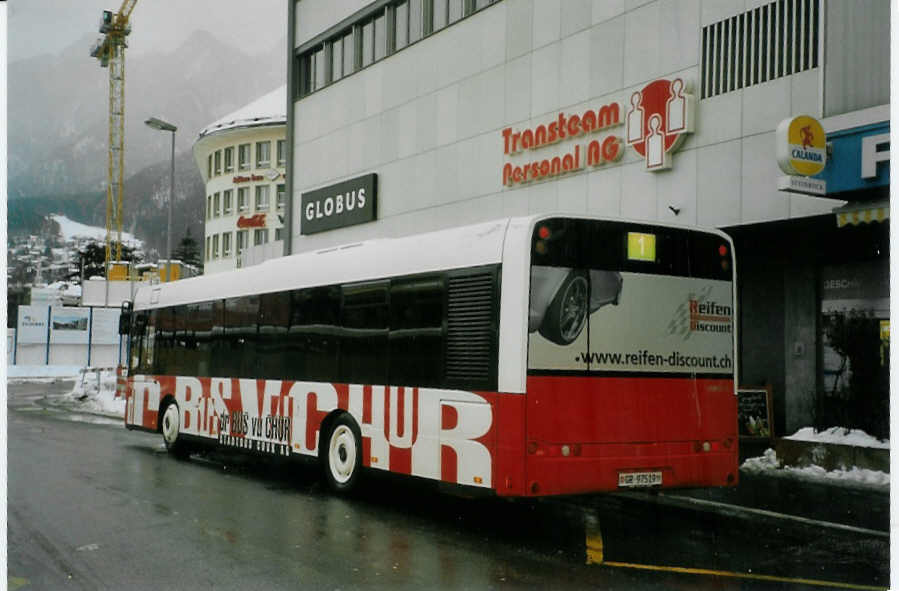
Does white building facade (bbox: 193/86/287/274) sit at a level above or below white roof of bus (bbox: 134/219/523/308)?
above

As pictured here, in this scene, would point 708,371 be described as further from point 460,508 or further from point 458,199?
point 458,199

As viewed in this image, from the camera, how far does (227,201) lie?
894 inches

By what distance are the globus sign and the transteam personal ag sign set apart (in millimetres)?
5177

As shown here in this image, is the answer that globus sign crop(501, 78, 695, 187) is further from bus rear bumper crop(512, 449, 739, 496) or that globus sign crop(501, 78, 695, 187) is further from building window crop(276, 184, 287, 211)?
building window crop(276, 184, 287, 211)

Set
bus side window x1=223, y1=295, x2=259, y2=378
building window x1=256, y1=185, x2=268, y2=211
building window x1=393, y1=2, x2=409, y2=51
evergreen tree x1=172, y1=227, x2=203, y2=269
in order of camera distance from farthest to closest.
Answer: building window x1=256, y1=185, x2=268, y2=211, building window x1=393, y1=2, x2=409, y2=51, evergreen tree x1=172, y1=227, x2=203, y2=269, bus side window x1=223, y1=295, x2=259, y2=378

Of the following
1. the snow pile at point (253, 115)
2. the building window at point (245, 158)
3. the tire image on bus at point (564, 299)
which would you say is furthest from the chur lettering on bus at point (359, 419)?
the building window at point (245, 158)

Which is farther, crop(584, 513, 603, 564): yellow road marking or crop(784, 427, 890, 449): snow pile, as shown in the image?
crop(784, 427, 890, 449): snow pile

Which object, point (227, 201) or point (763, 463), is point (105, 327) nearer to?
point (227, 201)

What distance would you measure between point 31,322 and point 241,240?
17727 millimetres

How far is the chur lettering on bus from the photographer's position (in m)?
8.94

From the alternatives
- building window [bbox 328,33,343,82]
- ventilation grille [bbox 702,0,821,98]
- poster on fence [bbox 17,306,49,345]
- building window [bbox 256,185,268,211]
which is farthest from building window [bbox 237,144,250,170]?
poster on fence [bbox 17,306,49,345]

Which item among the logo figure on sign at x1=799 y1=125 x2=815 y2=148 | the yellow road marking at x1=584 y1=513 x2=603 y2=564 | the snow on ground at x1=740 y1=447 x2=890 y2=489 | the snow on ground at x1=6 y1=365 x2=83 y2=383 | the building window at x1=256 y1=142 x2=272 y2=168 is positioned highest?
the building window at x1=256 y1=142 x2=272 y2=168

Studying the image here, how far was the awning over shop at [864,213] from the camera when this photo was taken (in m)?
11.6

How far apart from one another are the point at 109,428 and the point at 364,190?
7906 mm
